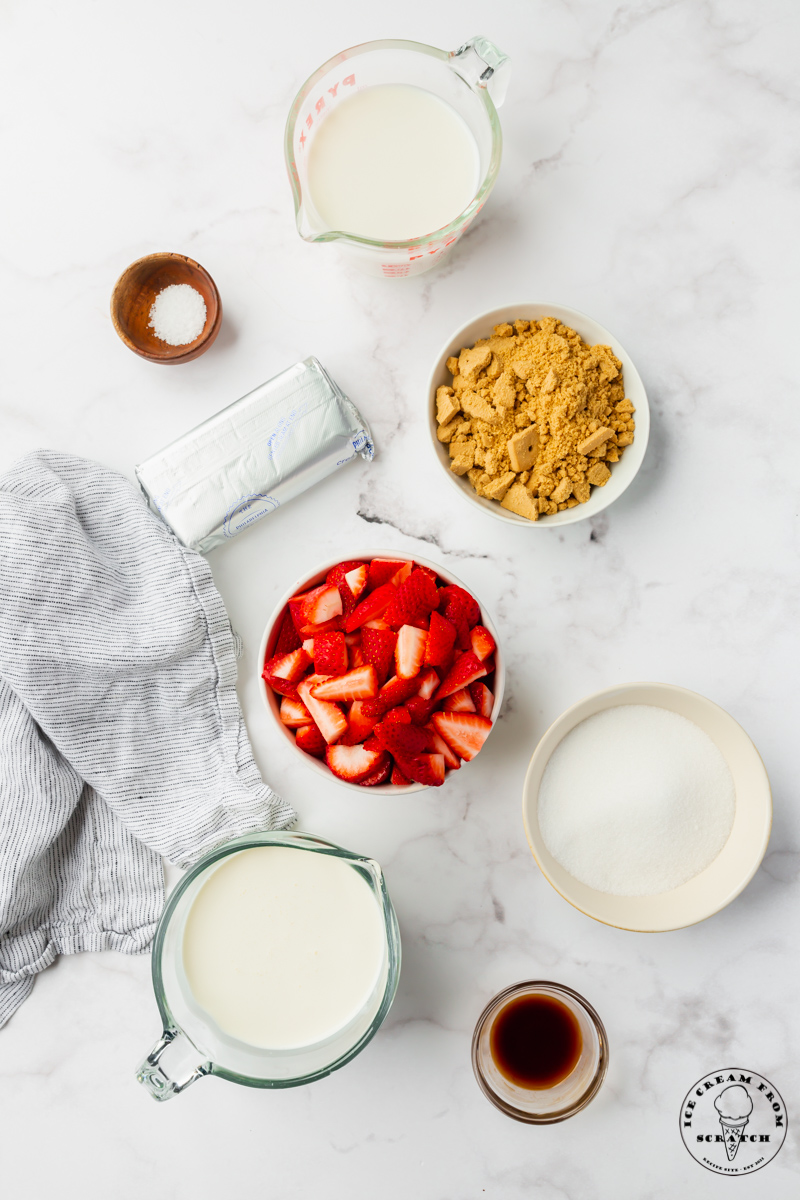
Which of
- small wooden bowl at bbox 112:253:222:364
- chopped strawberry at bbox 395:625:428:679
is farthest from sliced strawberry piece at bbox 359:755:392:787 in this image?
small wooden bowl at bbox 112:253:222:364

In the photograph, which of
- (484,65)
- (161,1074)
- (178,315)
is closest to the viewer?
(161,1074)

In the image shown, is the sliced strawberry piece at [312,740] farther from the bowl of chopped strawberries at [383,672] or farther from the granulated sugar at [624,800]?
the granulated sugar at [624,800]

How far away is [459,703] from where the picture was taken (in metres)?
0.96

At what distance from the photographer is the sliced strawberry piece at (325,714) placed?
3.10 feet

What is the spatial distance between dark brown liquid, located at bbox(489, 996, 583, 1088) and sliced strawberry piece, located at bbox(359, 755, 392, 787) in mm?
391

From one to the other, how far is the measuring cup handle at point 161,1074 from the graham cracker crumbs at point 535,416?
0.75 m

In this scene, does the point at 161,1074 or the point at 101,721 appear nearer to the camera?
the point at 161,1074

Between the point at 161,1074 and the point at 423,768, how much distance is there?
448 mm

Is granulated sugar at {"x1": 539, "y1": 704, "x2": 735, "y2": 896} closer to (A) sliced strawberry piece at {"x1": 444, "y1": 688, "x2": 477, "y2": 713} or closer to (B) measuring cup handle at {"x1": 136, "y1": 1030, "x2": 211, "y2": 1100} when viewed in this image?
(A) sliced strawberry piece at {"x1": 444, "y1": 688, "x2": 477, "y2": 713}

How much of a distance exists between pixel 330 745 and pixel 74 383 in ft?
2.12

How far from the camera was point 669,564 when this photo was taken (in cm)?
112

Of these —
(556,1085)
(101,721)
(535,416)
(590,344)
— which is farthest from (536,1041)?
(590,344)

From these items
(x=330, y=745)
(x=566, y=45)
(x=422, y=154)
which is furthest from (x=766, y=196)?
(x=330, y=745)

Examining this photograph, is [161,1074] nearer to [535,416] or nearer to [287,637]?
[287,637]
